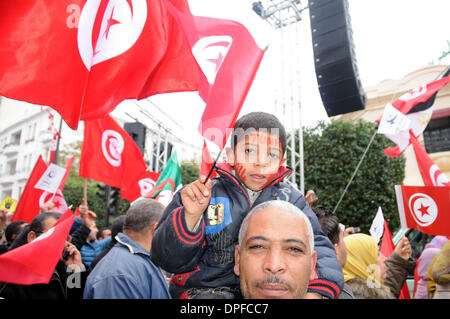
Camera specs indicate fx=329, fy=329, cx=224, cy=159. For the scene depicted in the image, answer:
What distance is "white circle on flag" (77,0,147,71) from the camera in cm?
229

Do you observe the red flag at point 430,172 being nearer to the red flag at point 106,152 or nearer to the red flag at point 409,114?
the red flag at point 409,114

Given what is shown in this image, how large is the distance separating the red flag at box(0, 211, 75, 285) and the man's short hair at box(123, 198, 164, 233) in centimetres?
89

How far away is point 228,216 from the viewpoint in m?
1.88

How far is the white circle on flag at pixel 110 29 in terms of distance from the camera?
7.52 ft

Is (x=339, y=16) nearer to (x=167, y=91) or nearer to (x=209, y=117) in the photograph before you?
(x=167, y=91)

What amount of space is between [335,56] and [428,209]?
2564mm

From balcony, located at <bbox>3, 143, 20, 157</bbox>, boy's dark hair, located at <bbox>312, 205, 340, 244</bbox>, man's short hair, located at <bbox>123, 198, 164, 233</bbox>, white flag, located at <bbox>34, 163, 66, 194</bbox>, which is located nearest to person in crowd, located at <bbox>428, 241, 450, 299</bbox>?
boy's dark hair, located at <bbox>312, 205, 340, 244</bbox>

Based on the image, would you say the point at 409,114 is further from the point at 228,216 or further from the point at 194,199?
the point at 194,199

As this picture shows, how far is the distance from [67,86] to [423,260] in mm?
4338

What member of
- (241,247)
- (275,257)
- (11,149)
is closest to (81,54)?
(241,247)

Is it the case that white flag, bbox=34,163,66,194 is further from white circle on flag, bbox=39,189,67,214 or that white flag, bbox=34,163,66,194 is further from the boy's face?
the boy's face

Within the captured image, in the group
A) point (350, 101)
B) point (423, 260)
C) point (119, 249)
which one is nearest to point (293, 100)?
point (350, 101)

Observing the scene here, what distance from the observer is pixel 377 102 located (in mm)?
19984

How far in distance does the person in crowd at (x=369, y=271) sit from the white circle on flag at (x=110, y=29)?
2.60m
